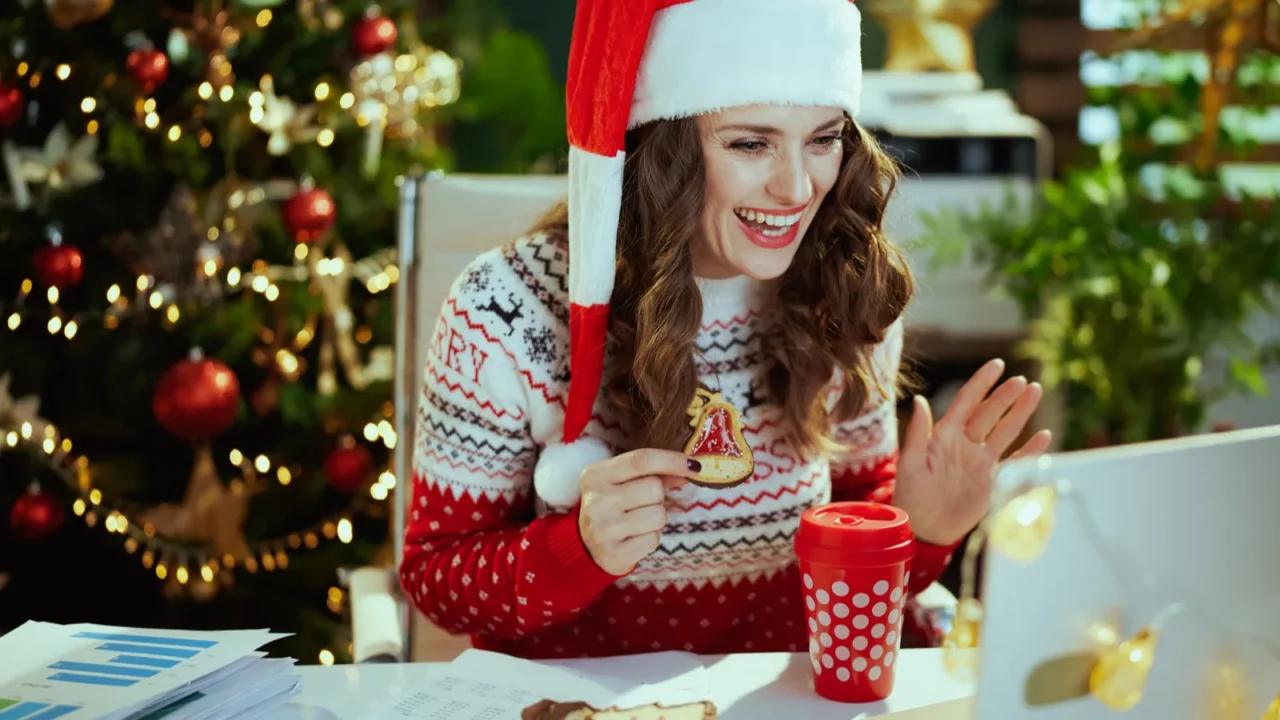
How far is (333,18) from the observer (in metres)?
2.21

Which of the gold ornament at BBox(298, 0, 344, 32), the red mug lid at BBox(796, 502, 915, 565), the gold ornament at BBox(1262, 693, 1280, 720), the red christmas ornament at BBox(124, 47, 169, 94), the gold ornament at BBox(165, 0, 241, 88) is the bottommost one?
the gold ornament at BBox(1262, 693, 1280, 720)

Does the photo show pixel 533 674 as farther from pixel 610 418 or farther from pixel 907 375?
pixel 907 375

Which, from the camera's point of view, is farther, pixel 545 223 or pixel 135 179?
pixel 135 179

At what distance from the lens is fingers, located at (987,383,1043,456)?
1.19 meters

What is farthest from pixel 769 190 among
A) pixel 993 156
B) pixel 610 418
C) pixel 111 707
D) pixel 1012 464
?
pixel 993 156

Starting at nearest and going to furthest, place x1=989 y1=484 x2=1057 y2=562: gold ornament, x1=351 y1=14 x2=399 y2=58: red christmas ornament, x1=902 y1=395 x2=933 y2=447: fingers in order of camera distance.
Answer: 1. x1=989 y1=484 x2=1057 y2=562: gold ornament
2. x1=902 y1=395 x2=933 y2=447: fingers
3. x1=351 y1=14 x2=399 y2=58: red christmas ornament

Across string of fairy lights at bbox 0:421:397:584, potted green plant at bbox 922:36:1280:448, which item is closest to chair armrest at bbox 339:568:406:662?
string of fairy lights at bbox 0:421:397:584

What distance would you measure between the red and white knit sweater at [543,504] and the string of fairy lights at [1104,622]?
1.65ft

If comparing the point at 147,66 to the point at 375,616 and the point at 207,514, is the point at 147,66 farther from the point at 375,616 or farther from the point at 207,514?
the point at 375,616

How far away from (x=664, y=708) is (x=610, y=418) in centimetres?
44

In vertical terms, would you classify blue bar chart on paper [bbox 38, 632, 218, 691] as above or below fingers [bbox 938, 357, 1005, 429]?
below

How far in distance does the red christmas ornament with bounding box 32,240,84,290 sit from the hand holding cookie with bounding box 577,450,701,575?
127cm

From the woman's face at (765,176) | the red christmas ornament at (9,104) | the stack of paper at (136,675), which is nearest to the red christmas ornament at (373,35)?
the red christmas ornament at (9,104)

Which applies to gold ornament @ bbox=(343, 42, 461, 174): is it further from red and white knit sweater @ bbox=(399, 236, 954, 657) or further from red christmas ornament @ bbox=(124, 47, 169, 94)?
red and white knit sweater @ bbox=(399, 236, 954, 657)
